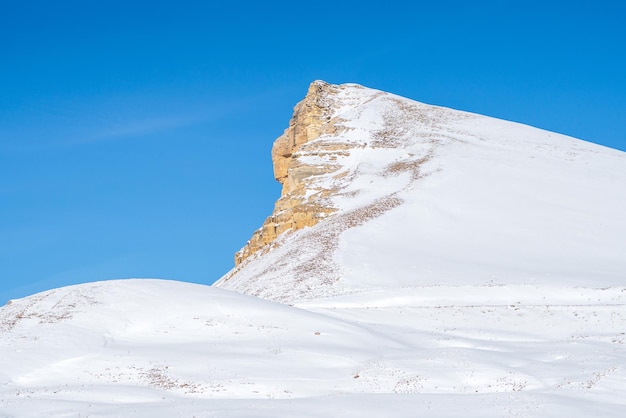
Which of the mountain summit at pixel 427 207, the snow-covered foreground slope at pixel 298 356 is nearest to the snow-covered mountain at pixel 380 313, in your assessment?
the snow-covered foreground slope at pixel 298 356

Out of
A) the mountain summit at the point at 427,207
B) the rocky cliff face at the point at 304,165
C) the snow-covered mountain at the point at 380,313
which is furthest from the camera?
the rocky cliff face at the point at 304,165

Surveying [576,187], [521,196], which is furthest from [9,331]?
[576,187]

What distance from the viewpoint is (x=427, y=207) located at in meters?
70.5

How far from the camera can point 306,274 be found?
55.4m

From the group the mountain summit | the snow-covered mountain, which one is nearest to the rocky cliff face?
the mountain summit

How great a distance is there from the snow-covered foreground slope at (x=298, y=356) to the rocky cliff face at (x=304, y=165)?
106 feet

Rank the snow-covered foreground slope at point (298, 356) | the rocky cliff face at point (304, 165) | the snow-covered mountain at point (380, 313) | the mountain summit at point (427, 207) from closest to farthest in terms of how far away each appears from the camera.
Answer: the snow-covered foreground slope at point (298, 356)
the snow-covered mountain at point (380, 313)
the mountain summit at point (427, 207)
the rocky cliff face at point (304, 165)

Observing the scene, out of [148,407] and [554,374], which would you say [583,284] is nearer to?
[554,374]

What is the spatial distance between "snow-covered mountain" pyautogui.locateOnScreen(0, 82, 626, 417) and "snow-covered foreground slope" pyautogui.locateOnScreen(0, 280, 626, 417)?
0.39 ft

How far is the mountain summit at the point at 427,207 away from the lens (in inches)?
2154

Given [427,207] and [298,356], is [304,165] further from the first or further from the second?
[298,356]

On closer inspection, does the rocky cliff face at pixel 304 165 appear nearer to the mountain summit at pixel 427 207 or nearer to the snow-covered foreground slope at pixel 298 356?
the mountain summit at pixel 427 207

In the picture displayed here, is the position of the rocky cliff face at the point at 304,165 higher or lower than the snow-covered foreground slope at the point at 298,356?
higher

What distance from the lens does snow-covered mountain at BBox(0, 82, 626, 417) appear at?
2559 cm
